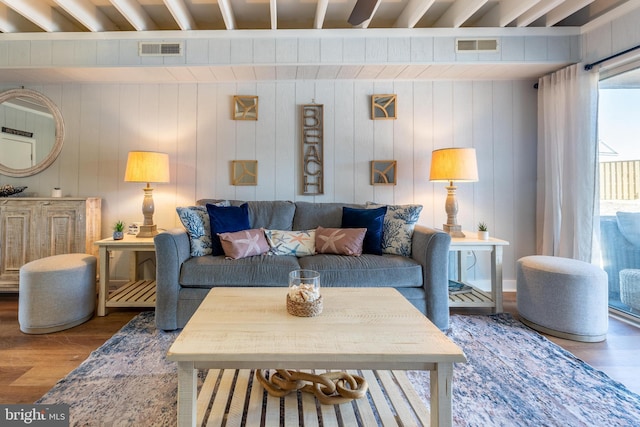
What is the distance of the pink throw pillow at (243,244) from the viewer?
2.29m

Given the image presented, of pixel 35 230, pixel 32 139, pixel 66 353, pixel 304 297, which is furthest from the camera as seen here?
pixel 32 139

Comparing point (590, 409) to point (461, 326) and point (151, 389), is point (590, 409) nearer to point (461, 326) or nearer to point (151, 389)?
point (461, 326)

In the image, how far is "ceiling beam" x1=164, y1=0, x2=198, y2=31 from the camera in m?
2.39

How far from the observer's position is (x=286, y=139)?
3.19 metres

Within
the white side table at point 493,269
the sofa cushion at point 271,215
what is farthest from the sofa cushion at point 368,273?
the sofa cushion at point 271,215

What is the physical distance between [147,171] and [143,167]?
0.16ft

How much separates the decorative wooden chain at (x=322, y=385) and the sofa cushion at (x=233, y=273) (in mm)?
814

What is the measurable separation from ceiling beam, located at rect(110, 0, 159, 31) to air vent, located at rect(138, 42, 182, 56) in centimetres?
14

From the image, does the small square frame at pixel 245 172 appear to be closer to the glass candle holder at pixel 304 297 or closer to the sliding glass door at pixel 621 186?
the glass candle holder at pixel 304 297

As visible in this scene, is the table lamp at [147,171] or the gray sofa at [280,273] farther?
the table lamp at [147,171]

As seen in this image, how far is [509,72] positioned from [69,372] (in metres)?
4.16

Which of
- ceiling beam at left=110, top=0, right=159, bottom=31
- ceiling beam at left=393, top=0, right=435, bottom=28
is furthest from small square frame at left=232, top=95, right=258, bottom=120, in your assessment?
ceiling beam at left=393, top=0, right=435, bottom=28

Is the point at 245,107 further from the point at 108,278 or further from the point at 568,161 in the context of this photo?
the point at 568,161

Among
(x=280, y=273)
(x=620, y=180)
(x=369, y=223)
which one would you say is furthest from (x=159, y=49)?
(x=620, y=180)
